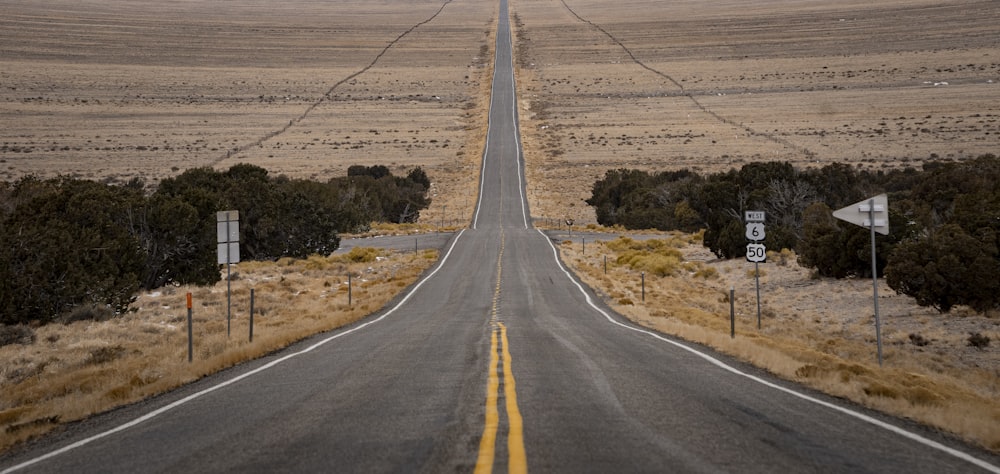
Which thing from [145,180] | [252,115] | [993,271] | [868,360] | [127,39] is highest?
[127,39]

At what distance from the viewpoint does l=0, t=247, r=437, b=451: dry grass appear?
392 inches

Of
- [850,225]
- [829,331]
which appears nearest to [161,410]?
[829,331]

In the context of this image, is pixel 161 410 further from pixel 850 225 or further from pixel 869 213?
pixel 850 225

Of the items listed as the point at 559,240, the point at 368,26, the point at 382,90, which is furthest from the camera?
the point at 368,26

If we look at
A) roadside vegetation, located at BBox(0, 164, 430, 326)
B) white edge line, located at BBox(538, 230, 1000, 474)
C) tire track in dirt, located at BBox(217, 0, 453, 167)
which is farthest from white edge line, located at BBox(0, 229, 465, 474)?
Result: tire track in dirt, located at BBox(217, 0, 453, 167)

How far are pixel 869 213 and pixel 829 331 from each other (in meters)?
9.09

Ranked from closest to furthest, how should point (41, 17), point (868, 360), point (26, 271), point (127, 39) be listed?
point (868, 360) → point (26, 271) → point (127, 39) → point (41, 17)

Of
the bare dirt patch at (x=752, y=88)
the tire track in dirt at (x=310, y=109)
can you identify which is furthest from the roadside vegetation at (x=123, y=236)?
the tire track in dirt at (x=310, y=109)

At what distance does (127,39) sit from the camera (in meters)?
143

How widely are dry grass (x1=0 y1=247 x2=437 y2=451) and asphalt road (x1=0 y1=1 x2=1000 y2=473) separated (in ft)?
2.06

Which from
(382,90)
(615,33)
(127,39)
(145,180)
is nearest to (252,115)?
(382,90)

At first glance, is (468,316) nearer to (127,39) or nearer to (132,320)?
(132,320)

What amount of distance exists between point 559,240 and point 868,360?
33.2 metres

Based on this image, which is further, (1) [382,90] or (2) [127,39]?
(2) [127,39]
